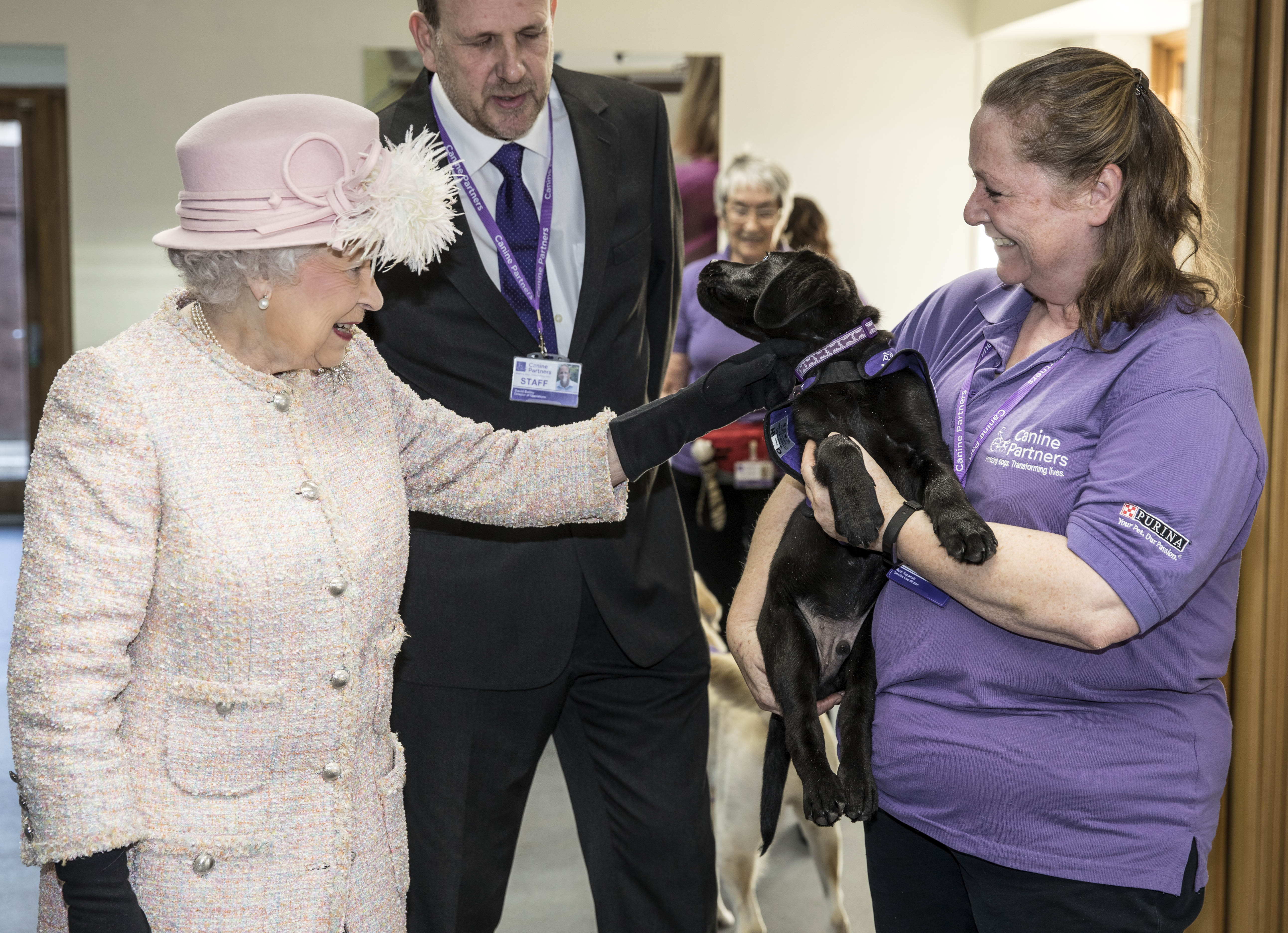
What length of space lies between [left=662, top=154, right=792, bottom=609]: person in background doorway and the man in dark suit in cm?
175

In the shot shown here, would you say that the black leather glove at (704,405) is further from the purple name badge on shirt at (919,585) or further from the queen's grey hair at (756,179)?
the queen's grey hair at (756,179)

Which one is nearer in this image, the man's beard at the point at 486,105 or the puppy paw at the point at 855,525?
the puppy paw at the point at 855,525

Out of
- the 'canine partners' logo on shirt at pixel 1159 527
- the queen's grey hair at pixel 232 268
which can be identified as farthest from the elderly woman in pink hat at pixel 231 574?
the 'canine partners' logo on shirt at pixel 1159 527

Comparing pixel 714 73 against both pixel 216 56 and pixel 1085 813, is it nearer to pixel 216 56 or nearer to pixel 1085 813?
pixel 216 56

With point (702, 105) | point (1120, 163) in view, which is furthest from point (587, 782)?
point (702, 105)

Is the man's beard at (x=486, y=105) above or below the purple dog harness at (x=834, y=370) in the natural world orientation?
above

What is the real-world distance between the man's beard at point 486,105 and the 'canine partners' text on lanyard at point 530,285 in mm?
47

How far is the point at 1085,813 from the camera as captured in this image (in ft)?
4.05

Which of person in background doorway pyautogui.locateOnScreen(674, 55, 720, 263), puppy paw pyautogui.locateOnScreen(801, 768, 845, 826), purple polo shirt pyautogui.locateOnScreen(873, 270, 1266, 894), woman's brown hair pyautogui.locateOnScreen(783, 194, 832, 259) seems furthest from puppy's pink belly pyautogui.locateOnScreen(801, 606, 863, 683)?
person in background doorway pyautogui.locateOnScreen(674, 55, 720, 263)

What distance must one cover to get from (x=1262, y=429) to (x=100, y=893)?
6.09ft

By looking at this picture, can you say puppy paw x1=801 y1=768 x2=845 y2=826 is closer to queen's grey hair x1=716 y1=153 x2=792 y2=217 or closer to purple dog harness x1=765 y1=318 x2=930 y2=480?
purple dog harness x1=765 y1=318 x2=930 y2=480

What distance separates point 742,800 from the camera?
266 centimetres

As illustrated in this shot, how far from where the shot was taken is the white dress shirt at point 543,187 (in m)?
1.81

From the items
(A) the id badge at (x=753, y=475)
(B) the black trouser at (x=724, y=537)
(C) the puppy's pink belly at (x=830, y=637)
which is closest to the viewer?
(C) the puppy's pink belly at (x=830, y=637)
